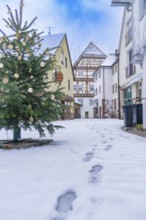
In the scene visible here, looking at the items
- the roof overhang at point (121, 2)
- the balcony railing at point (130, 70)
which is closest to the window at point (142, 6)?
the roof overhang at point (121, 2)

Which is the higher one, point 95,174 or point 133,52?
point 133,52

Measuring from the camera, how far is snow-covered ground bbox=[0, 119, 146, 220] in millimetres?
1772

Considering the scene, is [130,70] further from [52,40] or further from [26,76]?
[26,76]

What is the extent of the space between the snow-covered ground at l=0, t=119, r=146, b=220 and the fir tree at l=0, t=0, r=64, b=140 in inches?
45.3

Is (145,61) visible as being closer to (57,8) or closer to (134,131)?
(134,131)

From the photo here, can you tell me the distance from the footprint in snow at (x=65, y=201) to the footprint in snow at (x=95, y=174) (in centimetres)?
41

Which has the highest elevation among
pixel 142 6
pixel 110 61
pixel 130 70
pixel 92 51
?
pixel 92 51

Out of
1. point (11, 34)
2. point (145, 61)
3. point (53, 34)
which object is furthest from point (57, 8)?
point (11, 34)

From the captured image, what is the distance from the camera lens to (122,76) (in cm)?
2067

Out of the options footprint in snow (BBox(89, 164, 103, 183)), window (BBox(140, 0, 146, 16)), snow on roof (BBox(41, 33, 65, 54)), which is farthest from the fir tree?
snow on roof (BBox(41, 33, 65, 54))

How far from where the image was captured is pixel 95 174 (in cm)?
274

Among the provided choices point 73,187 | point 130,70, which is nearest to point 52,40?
point 130,70

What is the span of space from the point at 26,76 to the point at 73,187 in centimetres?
302

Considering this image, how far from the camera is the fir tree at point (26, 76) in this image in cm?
468
